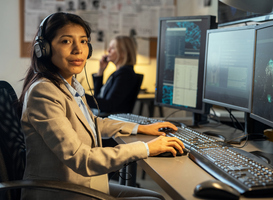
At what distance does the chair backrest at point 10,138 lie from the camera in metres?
1.06

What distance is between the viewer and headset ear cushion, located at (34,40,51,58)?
1157 mm

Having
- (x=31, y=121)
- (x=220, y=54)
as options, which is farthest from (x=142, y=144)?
(x=220, y=54)

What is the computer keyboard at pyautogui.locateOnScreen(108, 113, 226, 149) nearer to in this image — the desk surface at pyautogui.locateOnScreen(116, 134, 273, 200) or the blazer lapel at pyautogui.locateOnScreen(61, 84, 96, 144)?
the desk surface at pyautogui.locateOnScreen(116, 134, 273, 200)

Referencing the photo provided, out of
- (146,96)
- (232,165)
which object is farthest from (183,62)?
(146,96)

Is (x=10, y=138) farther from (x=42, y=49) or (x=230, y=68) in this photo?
(x=230, y=68)

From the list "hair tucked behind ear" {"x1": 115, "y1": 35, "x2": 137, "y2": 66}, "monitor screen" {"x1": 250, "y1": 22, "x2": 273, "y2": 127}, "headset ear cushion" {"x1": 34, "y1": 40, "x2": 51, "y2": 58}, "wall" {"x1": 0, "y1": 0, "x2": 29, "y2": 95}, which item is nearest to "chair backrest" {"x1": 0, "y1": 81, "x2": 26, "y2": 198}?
"headset ear cushion" {"x1": 34, "y1": 40, "x2": 51, "y2": 58}

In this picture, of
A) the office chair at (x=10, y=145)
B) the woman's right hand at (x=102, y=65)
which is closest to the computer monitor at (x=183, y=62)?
the office chair at (x=10, y=145)

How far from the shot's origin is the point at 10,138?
1.10 meters

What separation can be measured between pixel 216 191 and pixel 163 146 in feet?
1.20

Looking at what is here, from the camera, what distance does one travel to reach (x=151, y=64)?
4.44 m

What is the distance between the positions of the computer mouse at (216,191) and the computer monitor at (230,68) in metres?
0.65

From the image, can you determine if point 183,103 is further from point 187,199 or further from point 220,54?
point 187,199

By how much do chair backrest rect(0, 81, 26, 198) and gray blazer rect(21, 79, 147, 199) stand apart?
0.04 metres

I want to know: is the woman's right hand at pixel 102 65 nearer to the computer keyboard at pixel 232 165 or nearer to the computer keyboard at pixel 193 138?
the computer keyboard at pixel 193 138
